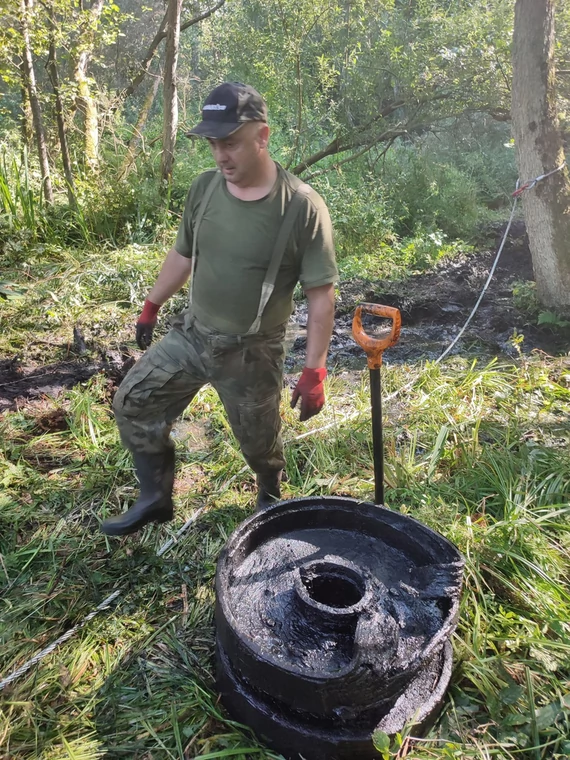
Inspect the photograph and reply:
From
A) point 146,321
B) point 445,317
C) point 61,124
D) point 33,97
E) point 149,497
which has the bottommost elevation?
point 445,317

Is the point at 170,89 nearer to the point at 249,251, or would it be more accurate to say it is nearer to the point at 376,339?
the point at 249,251

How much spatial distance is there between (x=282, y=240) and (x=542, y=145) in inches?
169

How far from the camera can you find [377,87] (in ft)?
29.0

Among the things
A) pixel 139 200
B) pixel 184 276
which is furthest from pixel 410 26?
pixel 184 276

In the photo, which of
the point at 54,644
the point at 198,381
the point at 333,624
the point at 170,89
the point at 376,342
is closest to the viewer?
the point at 333,624

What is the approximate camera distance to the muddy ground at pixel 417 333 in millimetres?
4027

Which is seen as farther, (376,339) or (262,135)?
(262,135)

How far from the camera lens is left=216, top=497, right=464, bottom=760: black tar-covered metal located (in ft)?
5.00

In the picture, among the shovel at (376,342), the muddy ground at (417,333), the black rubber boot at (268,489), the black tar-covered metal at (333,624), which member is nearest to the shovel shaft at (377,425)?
the shovel at (376,342)

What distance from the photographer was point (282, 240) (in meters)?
2.07

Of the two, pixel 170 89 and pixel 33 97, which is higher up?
pixel 170 89

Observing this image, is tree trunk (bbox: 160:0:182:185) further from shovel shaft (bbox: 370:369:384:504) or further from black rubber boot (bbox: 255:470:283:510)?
shovel shaft (bbox: 370:369:384:504)

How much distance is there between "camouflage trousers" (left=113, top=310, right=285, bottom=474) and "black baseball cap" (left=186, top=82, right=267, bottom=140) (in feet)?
2.53

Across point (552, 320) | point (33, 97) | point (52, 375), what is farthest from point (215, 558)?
point (33, 97)
